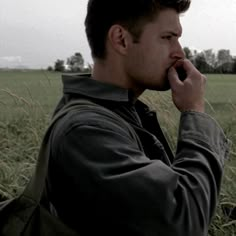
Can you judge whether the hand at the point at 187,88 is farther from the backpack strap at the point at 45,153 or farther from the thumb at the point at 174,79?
the backpack strap at the point at 45,153

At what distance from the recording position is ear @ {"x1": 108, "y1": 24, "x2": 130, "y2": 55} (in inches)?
55.7

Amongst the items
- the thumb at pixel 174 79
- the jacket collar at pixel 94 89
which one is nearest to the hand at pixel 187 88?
the thumb at pixel 174 79

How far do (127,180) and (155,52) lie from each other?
36 cm

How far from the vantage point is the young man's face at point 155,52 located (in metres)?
1.41

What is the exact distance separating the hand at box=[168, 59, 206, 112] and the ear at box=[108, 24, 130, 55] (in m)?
0.12

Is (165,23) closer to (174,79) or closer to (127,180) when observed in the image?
(174,79)

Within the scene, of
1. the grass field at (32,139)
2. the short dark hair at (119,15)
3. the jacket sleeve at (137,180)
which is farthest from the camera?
the grass field at (32,139)

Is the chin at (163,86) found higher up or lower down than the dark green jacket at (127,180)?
higher up

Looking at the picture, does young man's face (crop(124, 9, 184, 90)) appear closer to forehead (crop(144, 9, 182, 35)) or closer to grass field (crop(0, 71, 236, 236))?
forehead (crop(144, 9, 182, 35))

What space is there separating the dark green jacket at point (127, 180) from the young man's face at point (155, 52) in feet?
0.48

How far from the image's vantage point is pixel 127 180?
1.19 metres

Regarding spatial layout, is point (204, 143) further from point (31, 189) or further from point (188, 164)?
point (31, 189)

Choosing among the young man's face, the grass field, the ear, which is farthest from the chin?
the grass field

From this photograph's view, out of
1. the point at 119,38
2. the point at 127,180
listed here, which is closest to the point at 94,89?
the point at 119,38
